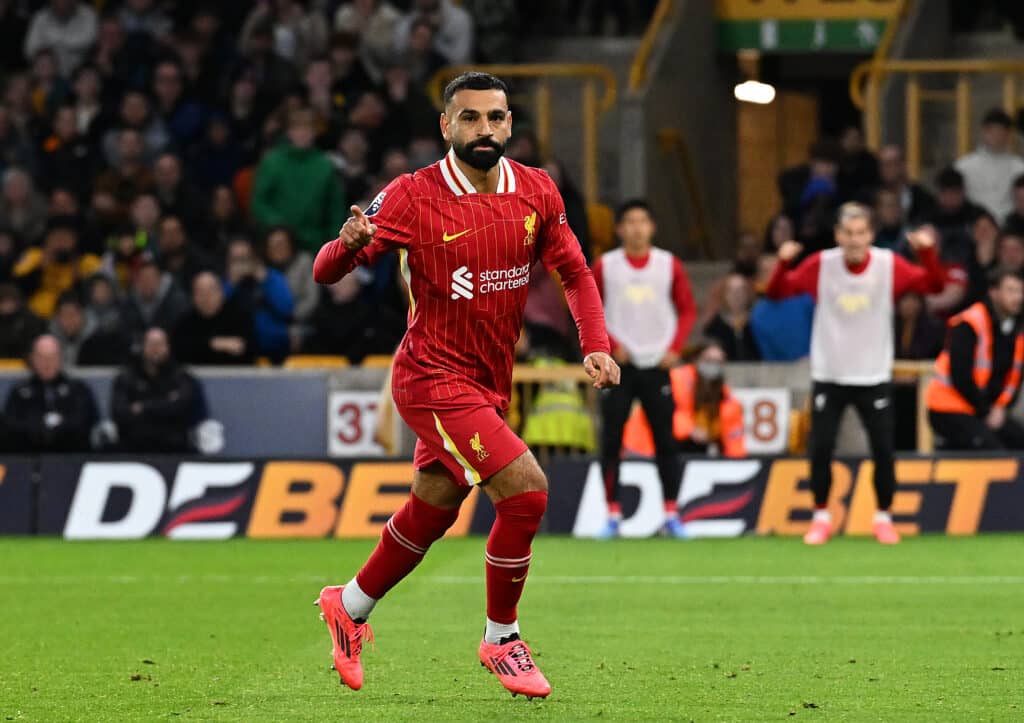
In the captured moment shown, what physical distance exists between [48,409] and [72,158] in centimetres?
421

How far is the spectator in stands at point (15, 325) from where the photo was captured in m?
16.3

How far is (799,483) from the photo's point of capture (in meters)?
13.5

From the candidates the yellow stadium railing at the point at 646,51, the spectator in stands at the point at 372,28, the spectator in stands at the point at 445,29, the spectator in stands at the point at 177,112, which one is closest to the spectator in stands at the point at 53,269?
the spectator in stands at the point at 177,112

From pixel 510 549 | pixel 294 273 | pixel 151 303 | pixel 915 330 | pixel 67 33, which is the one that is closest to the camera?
pixel 510 549

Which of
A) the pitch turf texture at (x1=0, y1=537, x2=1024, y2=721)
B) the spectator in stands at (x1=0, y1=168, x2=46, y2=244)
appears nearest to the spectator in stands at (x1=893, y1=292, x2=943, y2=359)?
the pitch turf texture at (x1=0, y1=537, x2=1024, y2=721)

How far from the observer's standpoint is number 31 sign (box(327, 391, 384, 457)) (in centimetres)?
1523

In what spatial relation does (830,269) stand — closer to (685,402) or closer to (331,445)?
(685,402)

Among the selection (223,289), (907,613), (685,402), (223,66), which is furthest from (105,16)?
(907,613)

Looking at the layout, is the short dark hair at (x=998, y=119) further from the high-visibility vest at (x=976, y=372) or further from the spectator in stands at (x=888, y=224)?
the high-visibility vest at (x=976, y=372)

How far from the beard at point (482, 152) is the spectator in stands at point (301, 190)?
991cm

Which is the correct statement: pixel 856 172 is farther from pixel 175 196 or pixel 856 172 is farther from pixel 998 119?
pixel 175 196

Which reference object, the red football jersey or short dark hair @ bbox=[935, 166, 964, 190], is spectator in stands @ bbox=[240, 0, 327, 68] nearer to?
short dark hair @ bbox=[935, 166, 964, 190]

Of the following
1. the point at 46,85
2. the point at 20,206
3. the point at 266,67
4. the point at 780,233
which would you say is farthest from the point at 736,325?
the point at 46,85

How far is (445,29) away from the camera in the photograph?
1884 cm
